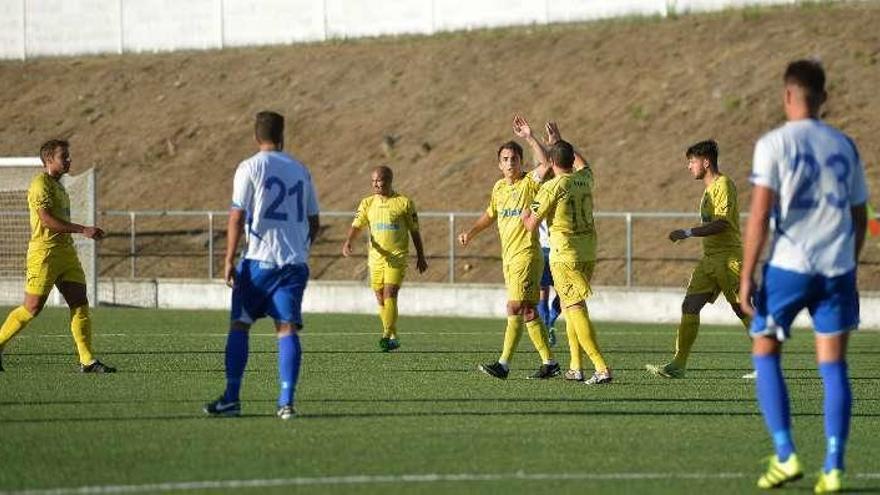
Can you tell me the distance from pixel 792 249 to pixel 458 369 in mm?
8090

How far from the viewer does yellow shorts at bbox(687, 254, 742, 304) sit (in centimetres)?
1622

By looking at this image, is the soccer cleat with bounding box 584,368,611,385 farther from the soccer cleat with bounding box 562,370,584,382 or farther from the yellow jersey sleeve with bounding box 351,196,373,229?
the yellow jersey sleeve with bounding box 351,196,373,229

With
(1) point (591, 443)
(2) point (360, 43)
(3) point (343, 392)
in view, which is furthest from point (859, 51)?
(1) point (591, 443)

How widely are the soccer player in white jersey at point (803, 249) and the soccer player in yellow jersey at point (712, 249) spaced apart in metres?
6.48

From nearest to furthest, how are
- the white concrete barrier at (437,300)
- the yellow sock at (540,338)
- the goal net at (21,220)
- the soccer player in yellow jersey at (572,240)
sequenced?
1. the soccer player in yellow jersey at (572,240)
2. the yellow sock at (540,338)
3. the white concrete barrier at (437,300)
4. the goal net at (21,220)

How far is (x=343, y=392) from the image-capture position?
14.4 m

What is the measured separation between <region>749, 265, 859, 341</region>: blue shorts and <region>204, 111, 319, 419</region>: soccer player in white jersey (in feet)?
11.7

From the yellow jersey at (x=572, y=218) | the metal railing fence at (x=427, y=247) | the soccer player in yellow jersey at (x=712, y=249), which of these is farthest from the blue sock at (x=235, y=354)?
the metal railing fence at (x=427, y=247)

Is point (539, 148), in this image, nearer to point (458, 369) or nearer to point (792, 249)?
point (458, 369)

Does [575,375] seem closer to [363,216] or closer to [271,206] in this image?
[271,206]

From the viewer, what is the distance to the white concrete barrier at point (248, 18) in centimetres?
4550

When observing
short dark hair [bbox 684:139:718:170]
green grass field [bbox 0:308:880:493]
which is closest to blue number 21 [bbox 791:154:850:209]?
green grass field [bbox 0:308:880:493]

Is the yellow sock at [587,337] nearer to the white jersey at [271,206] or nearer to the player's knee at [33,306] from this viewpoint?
the white jersey at [271,206]

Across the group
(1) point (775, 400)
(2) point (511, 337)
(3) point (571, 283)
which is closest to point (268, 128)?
(1) point (775, 400)
